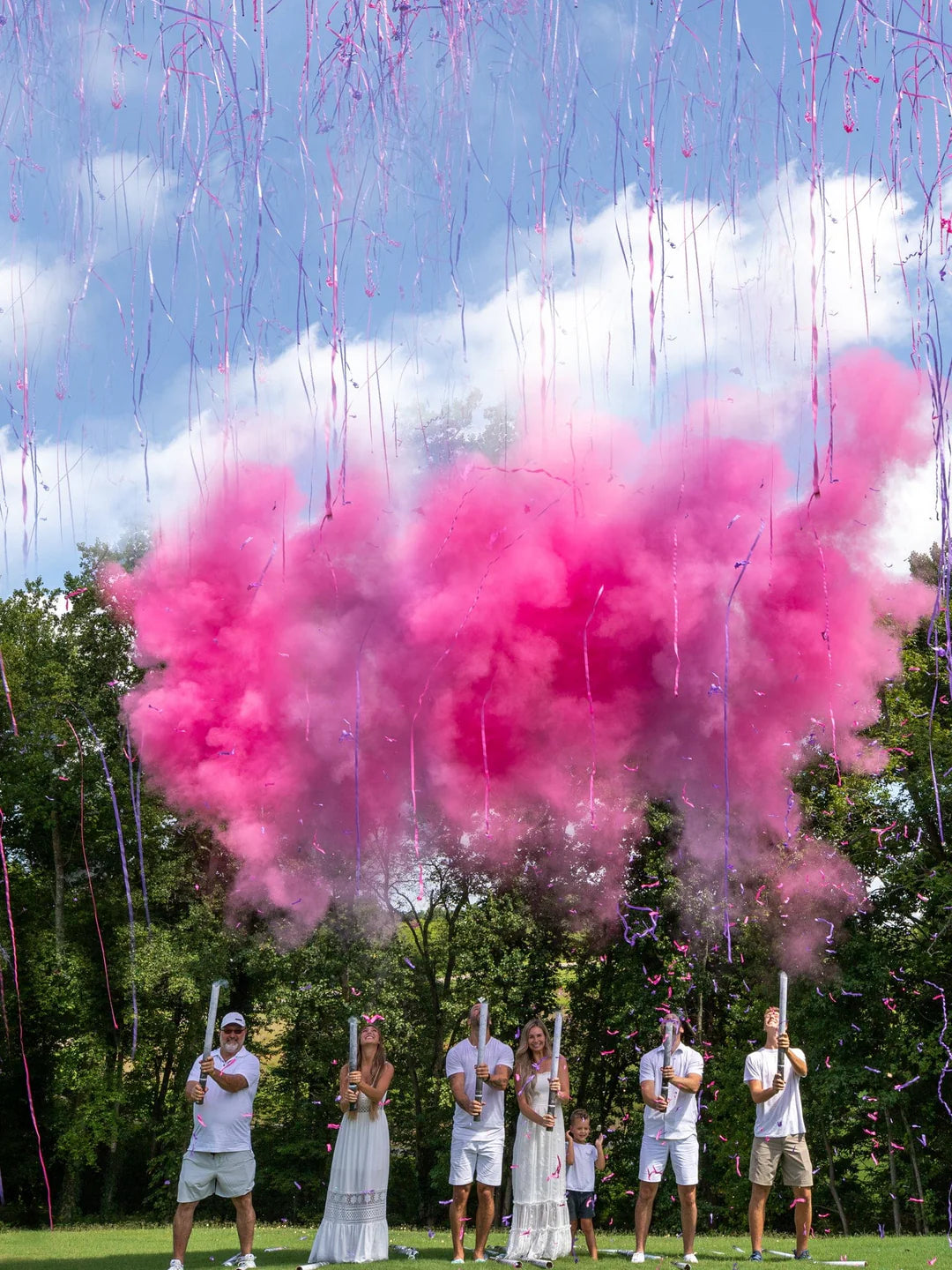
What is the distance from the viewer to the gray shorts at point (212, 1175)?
6.48 metres

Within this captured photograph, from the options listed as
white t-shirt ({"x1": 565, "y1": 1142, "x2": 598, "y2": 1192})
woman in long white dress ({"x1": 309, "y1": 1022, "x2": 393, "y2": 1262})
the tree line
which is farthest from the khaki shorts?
the tree line

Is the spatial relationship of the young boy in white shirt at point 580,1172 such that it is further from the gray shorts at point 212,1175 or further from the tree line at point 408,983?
the tree line at point 408,983

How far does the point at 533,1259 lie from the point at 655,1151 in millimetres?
853

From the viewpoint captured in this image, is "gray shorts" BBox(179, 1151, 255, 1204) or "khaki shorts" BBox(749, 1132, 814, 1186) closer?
"gray shorts" BBox(179, 1151, 255, 1204)

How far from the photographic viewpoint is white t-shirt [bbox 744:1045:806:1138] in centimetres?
687

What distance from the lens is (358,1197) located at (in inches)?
265

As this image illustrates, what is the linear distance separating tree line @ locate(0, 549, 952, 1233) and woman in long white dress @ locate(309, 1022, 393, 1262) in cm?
929

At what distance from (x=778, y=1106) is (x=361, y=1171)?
226 centimetres

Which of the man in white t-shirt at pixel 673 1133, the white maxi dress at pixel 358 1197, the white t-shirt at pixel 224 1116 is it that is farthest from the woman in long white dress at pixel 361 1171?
the man in white t-shirt at pixel 673 1133

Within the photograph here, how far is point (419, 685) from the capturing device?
775cm

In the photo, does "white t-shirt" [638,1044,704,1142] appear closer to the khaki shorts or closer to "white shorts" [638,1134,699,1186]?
"white shorts" [638,1134,699,1186]

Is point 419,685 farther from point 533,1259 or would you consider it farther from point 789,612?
point 533,1259

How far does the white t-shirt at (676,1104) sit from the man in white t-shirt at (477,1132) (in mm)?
793

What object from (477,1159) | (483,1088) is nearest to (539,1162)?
(477,1159)
